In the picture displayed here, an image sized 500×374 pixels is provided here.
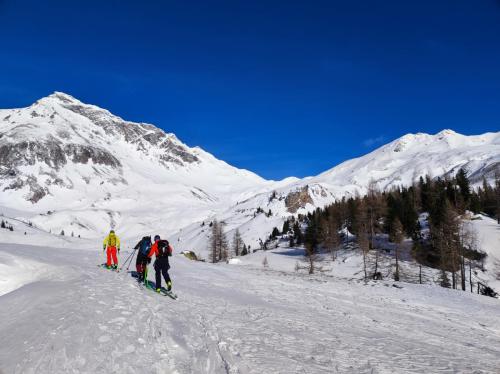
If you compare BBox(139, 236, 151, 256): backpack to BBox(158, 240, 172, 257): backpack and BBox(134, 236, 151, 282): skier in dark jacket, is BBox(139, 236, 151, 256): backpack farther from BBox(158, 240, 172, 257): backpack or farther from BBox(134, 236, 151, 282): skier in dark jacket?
BBox(158, 240, 172, 257): backpack

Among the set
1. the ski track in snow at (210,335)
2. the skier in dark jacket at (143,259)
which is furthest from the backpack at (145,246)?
the ski track in snow at (210,335)

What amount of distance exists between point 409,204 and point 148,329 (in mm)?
83096

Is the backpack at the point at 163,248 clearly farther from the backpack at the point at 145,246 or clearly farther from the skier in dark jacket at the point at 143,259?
the backpack at the point at 145,246

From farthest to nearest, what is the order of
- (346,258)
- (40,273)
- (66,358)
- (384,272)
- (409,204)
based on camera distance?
(409,204) < (346,258) < (384,272) < (40,273) < (66,358)

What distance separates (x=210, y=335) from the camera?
36.3 feet

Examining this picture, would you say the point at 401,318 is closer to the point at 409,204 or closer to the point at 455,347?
the point at 455,347

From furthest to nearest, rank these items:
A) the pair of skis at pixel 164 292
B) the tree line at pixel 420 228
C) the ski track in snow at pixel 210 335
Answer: the tree line at pixel 420 228 < the pair of skis at pixel 164 292 < the ski track in snow at pixel 210 335

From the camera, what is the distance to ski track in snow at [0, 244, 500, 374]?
8.57m

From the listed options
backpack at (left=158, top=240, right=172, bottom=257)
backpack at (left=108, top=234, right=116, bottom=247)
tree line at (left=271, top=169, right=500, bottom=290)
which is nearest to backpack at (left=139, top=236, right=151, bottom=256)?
backpack at (left=158, top=240, right=172, bottom=257)

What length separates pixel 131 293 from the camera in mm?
16281

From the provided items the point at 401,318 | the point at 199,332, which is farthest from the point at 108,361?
the point at 401,318

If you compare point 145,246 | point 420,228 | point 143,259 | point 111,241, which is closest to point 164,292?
point 143,259

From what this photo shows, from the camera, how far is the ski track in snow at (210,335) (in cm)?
857

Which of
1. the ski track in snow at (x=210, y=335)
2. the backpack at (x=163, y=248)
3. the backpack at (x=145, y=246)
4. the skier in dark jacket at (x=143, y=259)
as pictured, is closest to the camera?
the ski track in snow at (x=210, y=335)
